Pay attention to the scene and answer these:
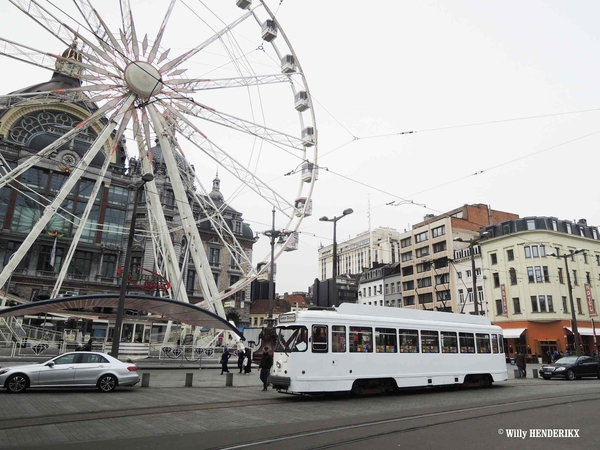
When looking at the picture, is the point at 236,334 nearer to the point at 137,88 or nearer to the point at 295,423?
the point at 137,88

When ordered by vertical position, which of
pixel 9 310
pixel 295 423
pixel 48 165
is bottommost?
pixel 295 423

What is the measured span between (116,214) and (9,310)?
37638 mm

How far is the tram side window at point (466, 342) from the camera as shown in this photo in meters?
18.6

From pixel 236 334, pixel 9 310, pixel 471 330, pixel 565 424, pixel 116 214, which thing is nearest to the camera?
pixel 565 424

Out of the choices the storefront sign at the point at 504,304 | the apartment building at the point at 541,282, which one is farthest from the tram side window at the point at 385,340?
the storefront sign at the point at 504,304

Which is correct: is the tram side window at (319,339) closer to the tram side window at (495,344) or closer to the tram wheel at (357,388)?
the tram wheel at (357,388)

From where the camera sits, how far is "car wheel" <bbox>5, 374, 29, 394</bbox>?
45.9ft

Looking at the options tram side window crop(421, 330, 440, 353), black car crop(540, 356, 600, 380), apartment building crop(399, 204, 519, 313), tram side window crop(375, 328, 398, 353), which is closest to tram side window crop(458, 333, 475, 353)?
tram side window crop(421, 330, 440, 353)

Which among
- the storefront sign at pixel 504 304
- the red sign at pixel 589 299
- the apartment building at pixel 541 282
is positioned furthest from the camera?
the storefront sign at pixel 504 304

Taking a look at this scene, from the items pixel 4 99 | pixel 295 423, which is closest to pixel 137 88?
pixel 4 99

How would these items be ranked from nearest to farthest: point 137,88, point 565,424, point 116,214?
1. point 565,424
2. point 137,88
3. point 116,214

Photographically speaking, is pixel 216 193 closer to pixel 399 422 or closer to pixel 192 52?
pixel 192 52

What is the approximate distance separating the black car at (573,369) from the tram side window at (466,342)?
32.8 ft

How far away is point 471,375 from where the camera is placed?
63.0ft
